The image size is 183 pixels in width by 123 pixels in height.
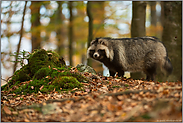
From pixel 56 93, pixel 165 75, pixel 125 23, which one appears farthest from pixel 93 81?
pixel 125 23

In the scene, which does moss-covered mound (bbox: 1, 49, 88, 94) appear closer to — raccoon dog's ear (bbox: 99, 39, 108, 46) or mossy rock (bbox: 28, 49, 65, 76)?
mossy rock (bbox: 28, 49, 65, 76)

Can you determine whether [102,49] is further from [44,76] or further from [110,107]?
[110,107]

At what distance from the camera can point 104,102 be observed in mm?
3432

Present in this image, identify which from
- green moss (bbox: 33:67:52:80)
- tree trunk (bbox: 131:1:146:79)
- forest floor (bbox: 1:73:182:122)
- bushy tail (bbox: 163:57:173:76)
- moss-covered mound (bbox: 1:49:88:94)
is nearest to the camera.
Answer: forest floor (bbox: 1:73:182:122)

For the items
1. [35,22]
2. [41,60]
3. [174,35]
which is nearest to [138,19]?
[174,35]

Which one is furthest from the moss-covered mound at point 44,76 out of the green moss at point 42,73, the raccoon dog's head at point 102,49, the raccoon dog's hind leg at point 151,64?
the raccoon dog's hind leg at point 151,64

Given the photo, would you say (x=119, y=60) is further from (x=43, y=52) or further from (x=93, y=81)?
(x=43, y=52)

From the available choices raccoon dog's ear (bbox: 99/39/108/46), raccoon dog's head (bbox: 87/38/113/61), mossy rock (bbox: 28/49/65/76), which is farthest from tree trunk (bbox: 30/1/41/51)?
raccoon dog's ear (bbox: 99/39/108/46)

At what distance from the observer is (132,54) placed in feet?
25.0

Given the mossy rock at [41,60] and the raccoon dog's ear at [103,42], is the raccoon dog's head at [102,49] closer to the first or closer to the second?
the raccoon dog's ear at [103,42]

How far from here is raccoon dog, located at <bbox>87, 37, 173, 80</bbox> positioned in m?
7.37

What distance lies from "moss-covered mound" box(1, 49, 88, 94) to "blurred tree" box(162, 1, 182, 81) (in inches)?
159

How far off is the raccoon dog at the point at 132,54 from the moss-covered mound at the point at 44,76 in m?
1.70

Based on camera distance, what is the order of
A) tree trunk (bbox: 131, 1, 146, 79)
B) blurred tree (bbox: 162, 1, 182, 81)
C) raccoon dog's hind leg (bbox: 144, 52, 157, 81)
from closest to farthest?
raccoon dog's hind leg (bbox: 144, 52, 157, 81) → blurred tree (bbox: 162, 1, 182, 81) → tree trunk (bbox: 131, 1, 146, 79)
